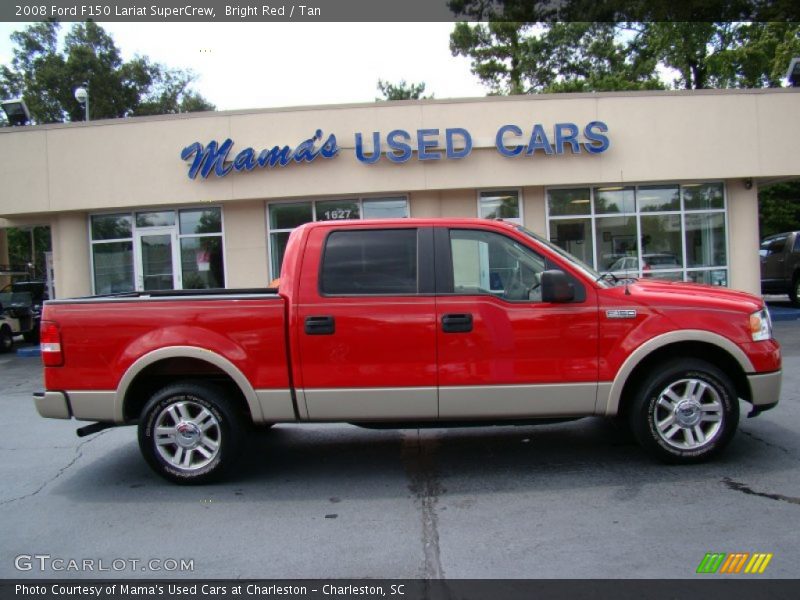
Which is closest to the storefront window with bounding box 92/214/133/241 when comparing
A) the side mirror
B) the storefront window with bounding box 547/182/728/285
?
the storefront window with bounding box 547/182/728/285

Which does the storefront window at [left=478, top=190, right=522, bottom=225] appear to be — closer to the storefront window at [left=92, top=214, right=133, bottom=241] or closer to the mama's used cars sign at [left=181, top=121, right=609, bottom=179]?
the mama's used cars sign at [left=181, top=121, right=609, bottom=179]

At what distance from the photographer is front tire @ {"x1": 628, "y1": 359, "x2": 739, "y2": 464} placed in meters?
4.86

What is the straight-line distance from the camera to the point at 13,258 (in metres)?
41.2

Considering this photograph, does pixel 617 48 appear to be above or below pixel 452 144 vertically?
above

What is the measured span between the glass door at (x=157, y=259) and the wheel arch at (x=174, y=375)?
10892mm

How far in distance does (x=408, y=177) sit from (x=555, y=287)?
10171mm

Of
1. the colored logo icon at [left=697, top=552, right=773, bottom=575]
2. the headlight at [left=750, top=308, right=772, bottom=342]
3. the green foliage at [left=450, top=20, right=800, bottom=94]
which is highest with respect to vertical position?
the green foliage at [left=450, top=20, right=800, bottom=94]

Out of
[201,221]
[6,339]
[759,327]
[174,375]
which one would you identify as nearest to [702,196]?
[759,327]

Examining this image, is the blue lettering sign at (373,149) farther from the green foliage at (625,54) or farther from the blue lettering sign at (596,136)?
the green foliage at (625,54)

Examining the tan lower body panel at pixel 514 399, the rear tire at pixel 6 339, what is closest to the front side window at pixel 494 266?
the tan lower body panel at pixel 514 399

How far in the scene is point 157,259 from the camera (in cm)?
1563

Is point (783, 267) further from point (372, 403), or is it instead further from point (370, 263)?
point (372, 403)

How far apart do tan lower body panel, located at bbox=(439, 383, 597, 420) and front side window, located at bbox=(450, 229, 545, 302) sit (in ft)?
2.30

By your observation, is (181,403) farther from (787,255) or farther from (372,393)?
(787,255)
